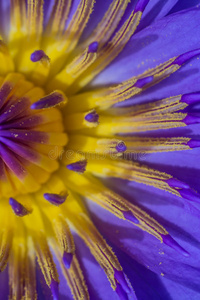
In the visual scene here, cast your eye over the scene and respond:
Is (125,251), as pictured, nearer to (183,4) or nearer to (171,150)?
(171,150)

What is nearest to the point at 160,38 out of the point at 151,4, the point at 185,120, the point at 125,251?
the point at 151,4

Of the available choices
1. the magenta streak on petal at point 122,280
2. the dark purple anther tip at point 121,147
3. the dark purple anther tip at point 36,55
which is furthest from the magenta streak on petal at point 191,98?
the magenta streak on petal at point 122,280

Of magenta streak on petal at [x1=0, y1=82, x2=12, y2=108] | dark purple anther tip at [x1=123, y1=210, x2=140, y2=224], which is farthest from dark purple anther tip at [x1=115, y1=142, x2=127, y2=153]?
magenta streak on petal at [x1=0, y1=82, x2=12, y2=108]

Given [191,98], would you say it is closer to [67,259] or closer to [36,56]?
[36,56]

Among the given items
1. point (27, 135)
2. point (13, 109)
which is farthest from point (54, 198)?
point (13, 109)

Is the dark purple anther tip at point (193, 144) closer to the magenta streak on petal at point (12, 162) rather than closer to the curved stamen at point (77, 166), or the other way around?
the curved stamen at point (77, 166)

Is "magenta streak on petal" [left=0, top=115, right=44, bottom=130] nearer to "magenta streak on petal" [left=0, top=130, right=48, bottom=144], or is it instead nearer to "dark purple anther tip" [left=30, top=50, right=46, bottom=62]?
"magenta streak on petal" [left=0, top=130, right=48, bottom=144]

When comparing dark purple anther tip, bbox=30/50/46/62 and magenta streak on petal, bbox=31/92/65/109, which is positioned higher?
dark purple anther tip, bbox=30/50/46/62
